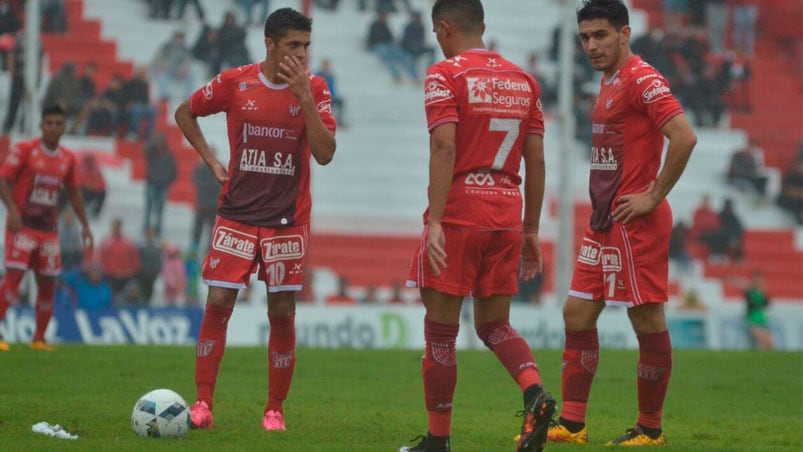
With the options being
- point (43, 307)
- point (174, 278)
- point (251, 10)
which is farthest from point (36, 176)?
point (251, 10)

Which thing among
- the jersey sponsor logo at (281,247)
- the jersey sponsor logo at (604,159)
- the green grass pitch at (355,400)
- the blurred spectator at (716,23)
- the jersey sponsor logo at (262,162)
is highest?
the blurred spectator at (716,23)

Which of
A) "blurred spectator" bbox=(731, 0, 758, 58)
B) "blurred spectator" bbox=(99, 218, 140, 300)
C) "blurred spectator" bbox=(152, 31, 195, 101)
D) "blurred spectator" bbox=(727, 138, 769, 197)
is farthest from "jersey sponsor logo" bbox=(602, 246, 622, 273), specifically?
"blurred spectator" bbox=(731, 0, 758, 58)

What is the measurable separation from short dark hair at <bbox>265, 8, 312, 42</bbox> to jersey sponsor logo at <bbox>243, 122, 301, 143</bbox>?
1.83ft

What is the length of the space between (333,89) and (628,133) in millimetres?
18229

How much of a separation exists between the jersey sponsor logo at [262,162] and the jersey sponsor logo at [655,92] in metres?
2.25

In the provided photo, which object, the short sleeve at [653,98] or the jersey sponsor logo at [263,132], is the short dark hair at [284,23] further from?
the short sleeve at [653,98]

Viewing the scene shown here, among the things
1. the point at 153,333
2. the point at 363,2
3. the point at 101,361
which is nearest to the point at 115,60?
the point at 363,2

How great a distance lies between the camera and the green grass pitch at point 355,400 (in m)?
7.61

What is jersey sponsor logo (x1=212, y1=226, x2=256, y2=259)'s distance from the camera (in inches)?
313

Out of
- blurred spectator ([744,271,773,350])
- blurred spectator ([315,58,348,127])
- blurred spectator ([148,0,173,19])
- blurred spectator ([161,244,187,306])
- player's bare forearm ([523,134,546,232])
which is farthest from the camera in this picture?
blurred spectator ([148,0,173,19])

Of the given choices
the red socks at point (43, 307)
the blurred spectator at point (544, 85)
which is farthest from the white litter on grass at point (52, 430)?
the blurred spectator at point (544, 85)

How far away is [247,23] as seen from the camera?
26.8 metres

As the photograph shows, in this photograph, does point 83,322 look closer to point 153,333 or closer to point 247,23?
point 153,333

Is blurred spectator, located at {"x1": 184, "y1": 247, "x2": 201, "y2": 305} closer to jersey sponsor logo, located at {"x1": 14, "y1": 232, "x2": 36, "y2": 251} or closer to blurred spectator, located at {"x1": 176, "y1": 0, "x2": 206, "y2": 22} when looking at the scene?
blurred spectator, located at {"x1": 176, "y1": 0, "x2": 206, "y2": 22}
